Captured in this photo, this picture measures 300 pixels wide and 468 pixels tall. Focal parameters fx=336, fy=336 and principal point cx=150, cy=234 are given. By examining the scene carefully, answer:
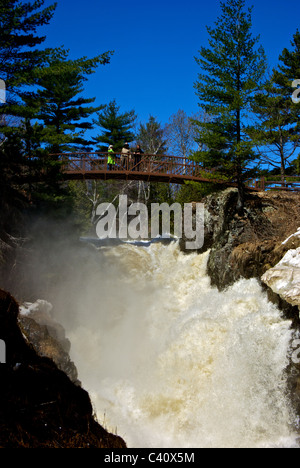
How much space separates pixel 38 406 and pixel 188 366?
18.7 ft

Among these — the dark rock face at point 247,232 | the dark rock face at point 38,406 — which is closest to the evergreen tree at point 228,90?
the dark rock face at point 247,232

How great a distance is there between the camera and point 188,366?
866cm

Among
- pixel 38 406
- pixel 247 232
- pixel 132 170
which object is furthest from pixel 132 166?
pixel 38 406

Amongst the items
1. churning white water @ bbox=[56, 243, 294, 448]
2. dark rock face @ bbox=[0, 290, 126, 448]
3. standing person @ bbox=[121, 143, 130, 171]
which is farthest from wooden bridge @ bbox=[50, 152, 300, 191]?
dark rock face @ bbox=[0, 290, 126, 448]

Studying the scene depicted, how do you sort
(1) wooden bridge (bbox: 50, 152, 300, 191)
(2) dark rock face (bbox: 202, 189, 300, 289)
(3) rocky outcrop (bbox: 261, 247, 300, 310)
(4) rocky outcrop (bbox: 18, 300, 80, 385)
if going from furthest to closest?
1. (1) wooden bridge (bbox: 50, 152, 300, 191)
2. (2) dark rock face (bbox: 202, 189, 300, 289)
3. (3) rocky outcrop (bbox: 261, 247, 300, 310)
4. (4) rocky outcrop (bbox: 18, 300, 80, 385)

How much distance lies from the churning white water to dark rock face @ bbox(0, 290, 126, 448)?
3.33 meters

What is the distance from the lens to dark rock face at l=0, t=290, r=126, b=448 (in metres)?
3.36

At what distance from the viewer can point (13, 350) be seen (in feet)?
13.5

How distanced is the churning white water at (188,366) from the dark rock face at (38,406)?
10.9 ft

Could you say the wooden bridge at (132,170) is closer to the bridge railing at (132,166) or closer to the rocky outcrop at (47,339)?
the bridge railing at (132,166)

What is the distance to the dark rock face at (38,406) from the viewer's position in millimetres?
3355

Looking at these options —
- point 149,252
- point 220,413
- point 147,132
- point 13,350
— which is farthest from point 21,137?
point 147,132

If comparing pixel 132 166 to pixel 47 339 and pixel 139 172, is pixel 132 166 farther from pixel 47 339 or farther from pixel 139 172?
pixel 47 339

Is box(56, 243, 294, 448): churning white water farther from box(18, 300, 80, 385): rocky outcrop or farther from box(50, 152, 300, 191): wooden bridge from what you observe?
box(50, 152, 300, 191): wooden bridge
